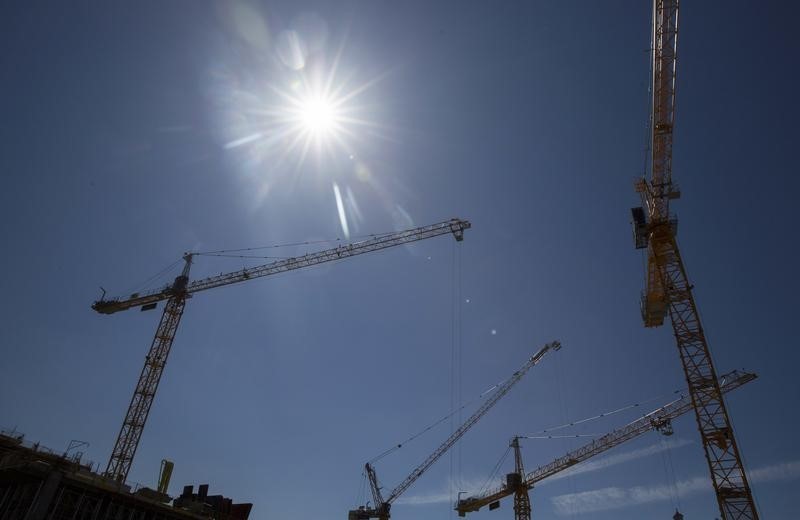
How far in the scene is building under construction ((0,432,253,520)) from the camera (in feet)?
133

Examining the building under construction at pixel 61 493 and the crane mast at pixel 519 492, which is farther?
the crane mast at pixel 519 492

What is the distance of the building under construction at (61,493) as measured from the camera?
4050 cm

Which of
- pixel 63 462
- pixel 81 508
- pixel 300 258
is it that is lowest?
pixel 81 508

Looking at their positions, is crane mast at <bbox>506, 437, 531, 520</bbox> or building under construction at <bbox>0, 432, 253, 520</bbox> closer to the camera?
building under construction at <bbox>0, 432, 253, 520</bbox>

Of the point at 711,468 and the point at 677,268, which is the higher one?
the point at 677,268

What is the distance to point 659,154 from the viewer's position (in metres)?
51.1

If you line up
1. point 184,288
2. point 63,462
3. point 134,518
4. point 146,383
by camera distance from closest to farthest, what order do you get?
point 63,462
point 134,518
point 146,383
point 184,288

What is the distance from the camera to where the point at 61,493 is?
42.7 meters

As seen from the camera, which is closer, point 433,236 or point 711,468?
point 711,468

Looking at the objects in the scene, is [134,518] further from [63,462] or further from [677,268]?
[677,268]

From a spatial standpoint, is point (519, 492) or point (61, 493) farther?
point (519, 492)

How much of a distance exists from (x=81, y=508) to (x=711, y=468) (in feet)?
183

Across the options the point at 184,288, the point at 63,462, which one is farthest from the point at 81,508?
the point at 184,288

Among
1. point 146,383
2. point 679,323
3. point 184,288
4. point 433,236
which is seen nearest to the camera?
point 679,323
